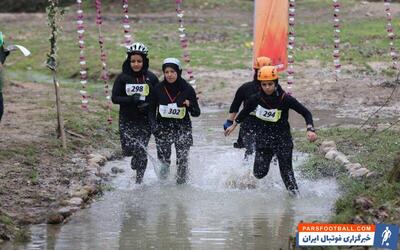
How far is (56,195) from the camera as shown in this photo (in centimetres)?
1170

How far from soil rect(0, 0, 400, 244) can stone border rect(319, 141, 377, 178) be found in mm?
940

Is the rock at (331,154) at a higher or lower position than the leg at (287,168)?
lower

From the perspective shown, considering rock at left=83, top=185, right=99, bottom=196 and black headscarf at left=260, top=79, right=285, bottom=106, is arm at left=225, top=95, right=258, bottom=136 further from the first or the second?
rock at left=83, top=185, right=99, bottom=196

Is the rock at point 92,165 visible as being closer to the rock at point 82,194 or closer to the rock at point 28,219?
the rock at point 82,194

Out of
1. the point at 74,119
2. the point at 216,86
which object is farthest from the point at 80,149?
the point at 216,86

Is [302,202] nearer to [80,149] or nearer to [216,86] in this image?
[80,149]

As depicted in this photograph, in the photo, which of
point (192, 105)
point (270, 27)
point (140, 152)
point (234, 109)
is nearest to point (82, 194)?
point (140, 152)

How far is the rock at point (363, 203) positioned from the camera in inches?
369

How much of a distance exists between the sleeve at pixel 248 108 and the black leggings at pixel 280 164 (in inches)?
18.0

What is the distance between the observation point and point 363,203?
9445 mm

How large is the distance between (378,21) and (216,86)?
532 inches

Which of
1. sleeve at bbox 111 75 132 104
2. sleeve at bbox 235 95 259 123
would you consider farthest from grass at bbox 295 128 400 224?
sleeve at bbox 111 75 132 104

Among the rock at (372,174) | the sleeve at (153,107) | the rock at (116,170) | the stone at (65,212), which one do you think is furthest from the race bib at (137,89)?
the rock at (372,174)

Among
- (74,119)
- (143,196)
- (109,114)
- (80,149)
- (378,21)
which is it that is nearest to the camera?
(143,196)
